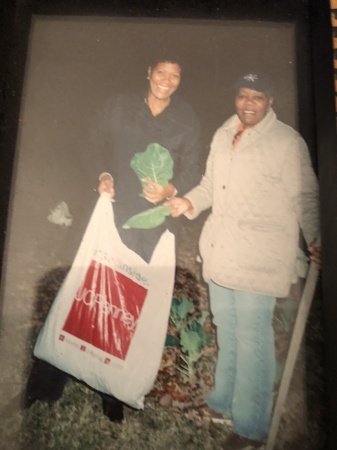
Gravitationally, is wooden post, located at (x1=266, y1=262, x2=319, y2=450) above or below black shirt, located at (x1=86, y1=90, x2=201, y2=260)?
below

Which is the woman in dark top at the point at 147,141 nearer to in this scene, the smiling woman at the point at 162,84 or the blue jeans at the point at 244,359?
the smiling woman at the point at 162,84

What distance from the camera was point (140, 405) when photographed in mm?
847

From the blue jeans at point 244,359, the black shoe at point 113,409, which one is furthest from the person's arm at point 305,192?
the black shoe at point 113,409

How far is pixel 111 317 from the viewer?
882 mm

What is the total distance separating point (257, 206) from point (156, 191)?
197 mm

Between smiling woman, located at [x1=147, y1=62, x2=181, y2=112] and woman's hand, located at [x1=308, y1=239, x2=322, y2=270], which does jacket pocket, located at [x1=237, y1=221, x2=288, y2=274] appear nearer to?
woman's hand, located at [x1=308, y1=239, x2=322, y2=270]

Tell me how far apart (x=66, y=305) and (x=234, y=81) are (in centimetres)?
56

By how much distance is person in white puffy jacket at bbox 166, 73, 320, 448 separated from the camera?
0.84m

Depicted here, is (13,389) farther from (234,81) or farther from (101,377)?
(234,81)

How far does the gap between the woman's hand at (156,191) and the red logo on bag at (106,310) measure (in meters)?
0.16

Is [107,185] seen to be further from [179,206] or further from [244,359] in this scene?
[244,359]

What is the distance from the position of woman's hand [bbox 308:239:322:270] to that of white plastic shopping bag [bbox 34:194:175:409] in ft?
0.84

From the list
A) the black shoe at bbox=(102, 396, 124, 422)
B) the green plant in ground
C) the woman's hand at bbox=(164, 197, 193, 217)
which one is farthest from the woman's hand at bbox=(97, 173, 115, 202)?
the black shoe at bbox=(102, 396, 124, 422)

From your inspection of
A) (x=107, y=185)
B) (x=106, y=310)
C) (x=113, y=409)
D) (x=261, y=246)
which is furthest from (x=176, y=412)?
(x=107, y=185)
